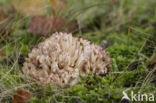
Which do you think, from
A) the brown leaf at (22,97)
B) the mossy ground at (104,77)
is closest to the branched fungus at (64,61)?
the mossy ground at (104,77)

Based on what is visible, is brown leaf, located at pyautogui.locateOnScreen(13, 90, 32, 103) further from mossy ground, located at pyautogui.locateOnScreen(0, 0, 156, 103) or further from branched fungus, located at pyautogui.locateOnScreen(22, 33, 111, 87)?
branched fungus, located at pyautogui.locateOnScreen(22, 33, 111, 87)

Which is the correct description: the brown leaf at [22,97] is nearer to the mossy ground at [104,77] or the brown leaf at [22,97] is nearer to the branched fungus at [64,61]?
the mossy ground at [104,77]

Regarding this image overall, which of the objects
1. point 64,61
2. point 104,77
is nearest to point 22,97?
point 64,61

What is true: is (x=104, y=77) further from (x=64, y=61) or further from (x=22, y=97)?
(x=22, y=97)

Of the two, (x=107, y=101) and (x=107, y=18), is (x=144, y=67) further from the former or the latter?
(x=107, y=18)

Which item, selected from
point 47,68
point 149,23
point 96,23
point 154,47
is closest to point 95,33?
point 96,23

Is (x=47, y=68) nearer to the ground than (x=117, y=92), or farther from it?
farther from it
